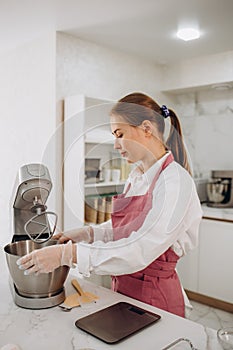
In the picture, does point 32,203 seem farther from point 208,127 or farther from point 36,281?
point 208,127

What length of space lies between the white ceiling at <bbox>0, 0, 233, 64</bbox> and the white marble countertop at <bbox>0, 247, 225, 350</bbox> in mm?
1692

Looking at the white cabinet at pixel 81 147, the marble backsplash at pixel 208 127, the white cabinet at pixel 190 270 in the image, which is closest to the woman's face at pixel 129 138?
the white cabinet at pixel 81 147

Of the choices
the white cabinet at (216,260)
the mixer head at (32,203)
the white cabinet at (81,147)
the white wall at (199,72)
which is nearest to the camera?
the mixer head at (32,203)

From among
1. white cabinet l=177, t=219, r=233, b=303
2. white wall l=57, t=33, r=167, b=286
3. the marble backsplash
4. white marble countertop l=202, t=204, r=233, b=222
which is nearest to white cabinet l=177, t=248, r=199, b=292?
white cabinet l=177, t=219, r=233, b=303

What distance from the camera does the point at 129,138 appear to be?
1379 millimetres

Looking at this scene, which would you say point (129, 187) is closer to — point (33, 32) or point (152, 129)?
point (152, 129)

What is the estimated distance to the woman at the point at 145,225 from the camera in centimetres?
118

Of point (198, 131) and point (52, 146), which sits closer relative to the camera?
point (52, 146)

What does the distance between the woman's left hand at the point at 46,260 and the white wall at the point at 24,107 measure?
5.54 feet

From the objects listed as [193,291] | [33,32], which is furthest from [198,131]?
[33,32]

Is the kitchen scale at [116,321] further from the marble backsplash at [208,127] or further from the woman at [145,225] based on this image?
the marble backsplash at [208,127]

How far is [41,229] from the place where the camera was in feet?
4.60

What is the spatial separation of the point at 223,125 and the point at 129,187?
211 centimetres

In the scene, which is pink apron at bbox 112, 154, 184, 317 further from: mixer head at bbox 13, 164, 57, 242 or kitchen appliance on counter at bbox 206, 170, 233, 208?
kitchen appliance on counter at bbox 206, 170, 233, 208
